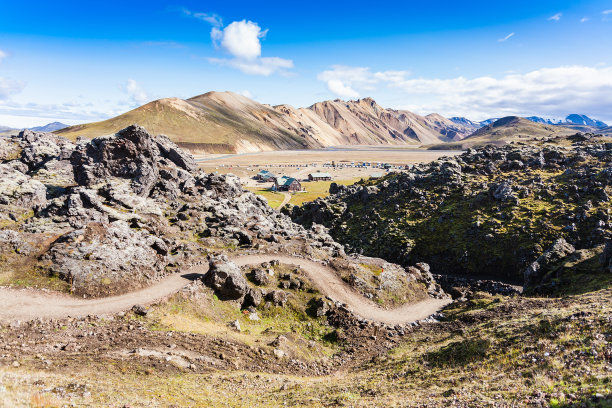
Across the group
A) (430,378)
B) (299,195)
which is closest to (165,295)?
(430,378)

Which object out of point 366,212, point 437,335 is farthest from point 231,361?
point 366,212

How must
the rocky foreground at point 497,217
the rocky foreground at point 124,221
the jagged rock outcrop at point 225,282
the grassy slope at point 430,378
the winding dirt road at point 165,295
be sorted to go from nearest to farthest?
the grassy slope at point 430,378
the winding dirt road at point 165,295
the rocky foreground at point 124,221
the jagged rock outcrop at point 225,282
the rocky foreground at point 497,217

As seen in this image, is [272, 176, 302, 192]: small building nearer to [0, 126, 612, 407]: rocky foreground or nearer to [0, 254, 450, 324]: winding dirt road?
[0, 126, 612, 407]: rocky foreground

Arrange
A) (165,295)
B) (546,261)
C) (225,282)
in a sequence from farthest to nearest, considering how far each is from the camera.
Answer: (546,261), (225,282), (165,295)

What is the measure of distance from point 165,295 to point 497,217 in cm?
7565

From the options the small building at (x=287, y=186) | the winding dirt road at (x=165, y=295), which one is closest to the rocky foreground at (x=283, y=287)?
the winding dirt road at (x=165, y=295)

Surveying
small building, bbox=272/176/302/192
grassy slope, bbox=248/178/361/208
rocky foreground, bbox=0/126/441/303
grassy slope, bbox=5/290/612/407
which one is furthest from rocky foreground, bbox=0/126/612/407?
small building, bbox=272/176/302/192

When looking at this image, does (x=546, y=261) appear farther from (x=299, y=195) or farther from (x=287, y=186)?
(x=287, y=186)

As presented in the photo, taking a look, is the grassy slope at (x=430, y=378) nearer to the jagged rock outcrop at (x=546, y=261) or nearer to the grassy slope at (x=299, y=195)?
the jagged rock outcrop at (x=546, y=261)

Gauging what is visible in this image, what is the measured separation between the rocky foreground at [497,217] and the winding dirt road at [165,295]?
68.7 ft

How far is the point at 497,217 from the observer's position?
7769 cm

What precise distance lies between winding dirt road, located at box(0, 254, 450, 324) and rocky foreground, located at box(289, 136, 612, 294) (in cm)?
2094

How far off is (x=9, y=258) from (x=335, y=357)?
42.8 m

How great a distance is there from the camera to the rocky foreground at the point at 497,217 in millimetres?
59250
